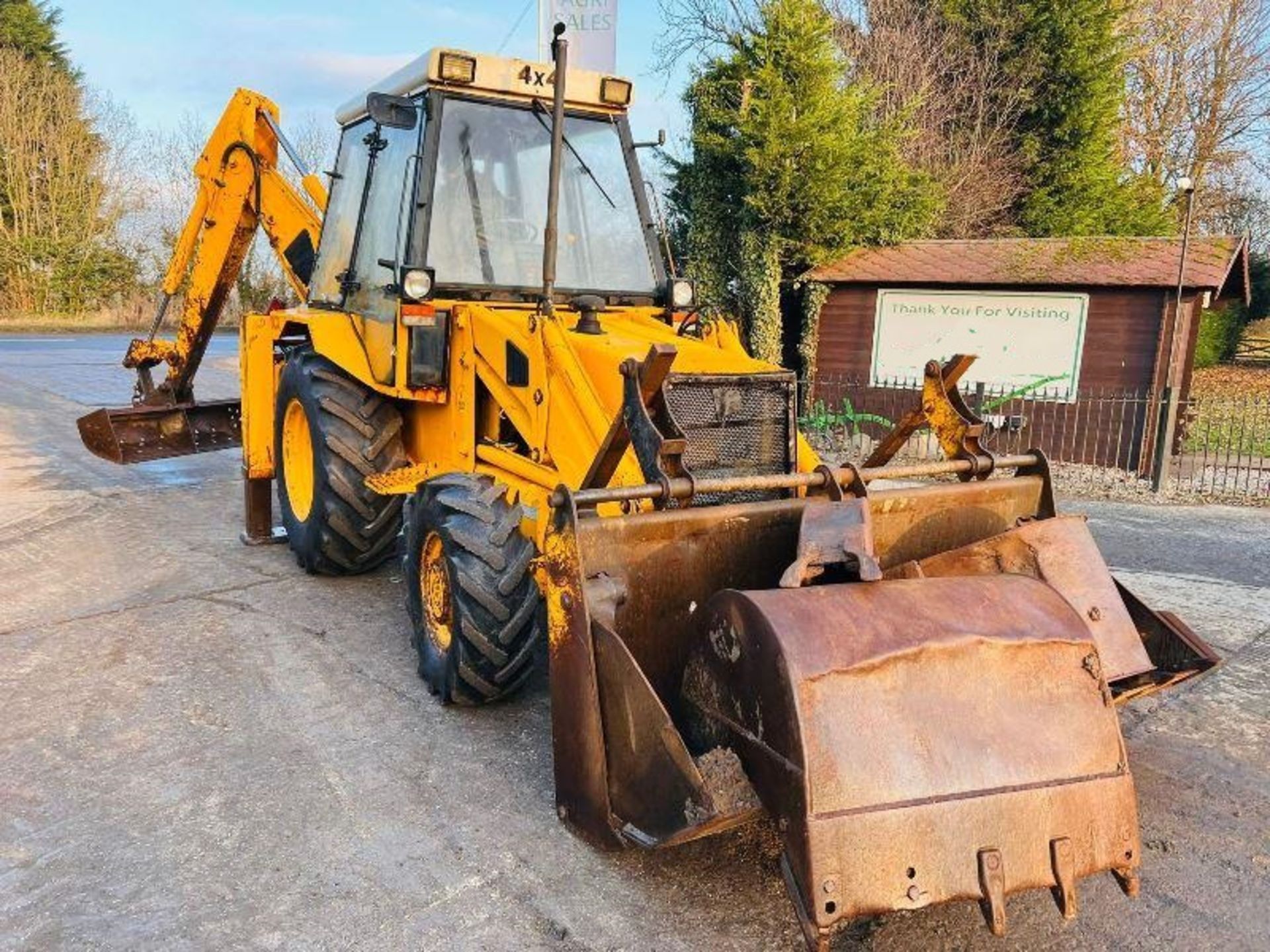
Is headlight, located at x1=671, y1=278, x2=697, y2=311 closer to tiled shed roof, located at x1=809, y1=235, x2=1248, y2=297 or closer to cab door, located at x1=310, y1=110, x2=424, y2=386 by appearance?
cab door, located at x1=310, y1=110, x2=424, y2=386

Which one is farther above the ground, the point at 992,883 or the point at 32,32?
the point at 32,32

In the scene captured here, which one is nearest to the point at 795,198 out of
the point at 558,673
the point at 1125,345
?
the point at 1125,345

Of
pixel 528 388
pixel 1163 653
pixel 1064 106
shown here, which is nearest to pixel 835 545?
pixel 1163 653

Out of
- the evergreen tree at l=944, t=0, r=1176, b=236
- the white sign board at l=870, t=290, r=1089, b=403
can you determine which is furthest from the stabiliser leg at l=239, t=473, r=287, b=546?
the evergreen tree at l=944, t=0, r=1176, b=236

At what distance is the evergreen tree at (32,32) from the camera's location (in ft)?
109

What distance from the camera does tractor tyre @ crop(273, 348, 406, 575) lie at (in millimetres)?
5508

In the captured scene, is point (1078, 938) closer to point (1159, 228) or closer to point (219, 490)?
point (219, 490)

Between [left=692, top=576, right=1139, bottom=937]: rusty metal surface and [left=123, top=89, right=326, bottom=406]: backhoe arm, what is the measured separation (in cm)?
497

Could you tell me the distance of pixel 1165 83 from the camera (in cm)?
2519

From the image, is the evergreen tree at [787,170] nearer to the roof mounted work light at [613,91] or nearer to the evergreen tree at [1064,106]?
the evergreen tree at [1064,106]

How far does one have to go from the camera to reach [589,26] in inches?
382

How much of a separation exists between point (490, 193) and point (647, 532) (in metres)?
2.50

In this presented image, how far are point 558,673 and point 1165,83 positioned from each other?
90.5 feet

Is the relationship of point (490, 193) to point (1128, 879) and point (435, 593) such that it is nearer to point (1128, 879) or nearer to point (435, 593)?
point (435, 593)
